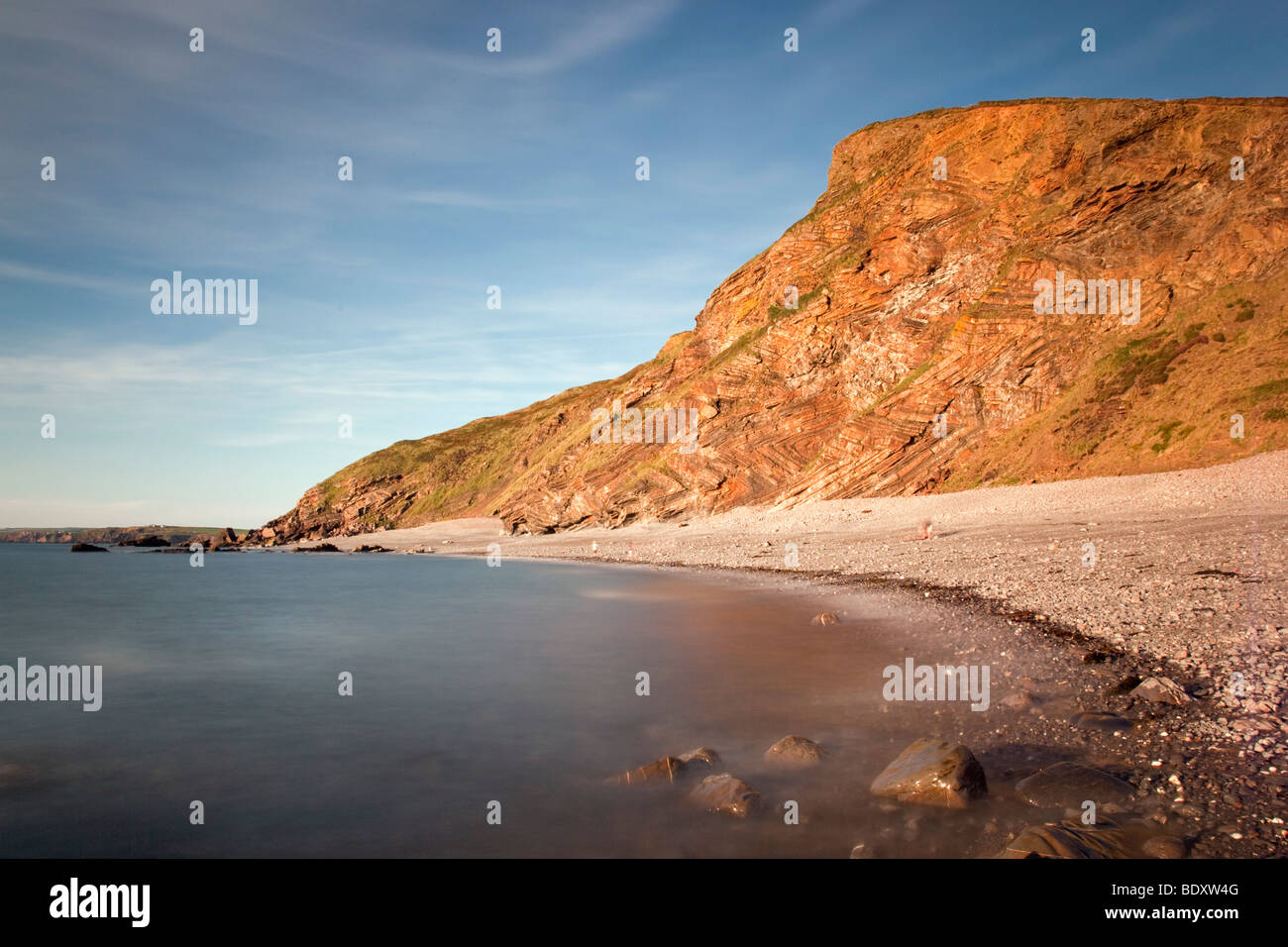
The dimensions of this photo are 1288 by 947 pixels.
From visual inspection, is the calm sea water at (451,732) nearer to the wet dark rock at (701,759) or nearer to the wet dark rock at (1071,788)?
the wet dark rock at (701,759)

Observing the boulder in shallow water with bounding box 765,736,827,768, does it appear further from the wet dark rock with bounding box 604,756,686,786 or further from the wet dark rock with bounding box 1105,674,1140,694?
the wet dark rock with bounding box 1105,674,1140,694

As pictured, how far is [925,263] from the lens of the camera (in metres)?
46.5

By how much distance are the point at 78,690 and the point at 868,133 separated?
62540 mm

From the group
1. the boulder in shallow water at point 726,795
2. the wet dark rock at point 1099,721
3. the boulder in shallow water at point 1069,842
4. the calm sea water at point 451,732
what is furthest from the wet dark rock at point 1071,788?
the boulder in shallow water at point 726,795

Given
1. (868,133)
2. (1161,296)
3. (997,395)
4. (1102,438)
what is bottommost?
(1102,438)

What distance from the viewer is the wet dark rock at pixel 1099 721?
7.73 meters

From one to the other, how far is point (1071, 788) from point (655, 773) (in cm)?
400

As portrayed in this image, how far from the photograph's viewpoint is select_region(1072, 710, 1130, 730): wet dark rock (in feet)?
25.4

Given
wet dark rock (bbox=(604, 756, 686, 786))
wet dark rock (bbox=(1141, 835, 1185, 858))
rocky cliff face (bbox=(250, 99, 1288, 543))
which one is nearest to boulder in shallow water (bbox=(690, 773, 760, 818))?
wet dark rock (bbox=(604, 756, 686, 786))

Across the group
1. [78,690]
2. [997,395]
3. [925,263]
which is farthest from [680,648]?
[925,263]

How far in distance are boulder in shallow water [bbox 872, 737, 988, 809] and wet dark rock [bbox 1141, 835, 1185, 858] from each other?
4.64 ft

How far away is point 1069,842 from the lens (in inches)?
206

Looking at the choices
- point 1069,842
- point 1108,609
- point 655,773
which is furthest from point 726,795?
point 1108,609
